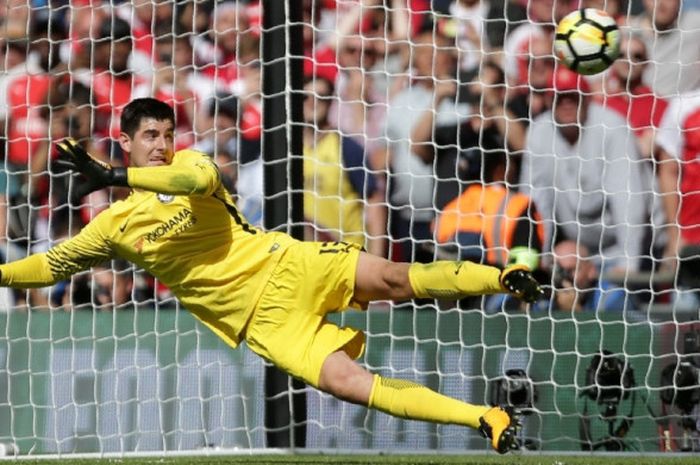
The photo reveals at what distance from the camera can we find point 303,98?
8055 millimetres

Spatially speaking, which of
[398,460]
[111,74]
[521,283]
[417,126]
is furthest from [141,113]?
[417,126]

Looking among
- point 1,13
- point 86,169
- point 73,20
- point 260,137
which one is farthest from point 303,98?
point 86,169

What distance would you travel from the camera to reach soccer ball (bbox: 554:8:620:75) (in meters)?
6.59

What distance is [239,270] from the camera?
6082mm

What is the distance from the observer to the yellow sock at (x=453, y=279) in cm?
543

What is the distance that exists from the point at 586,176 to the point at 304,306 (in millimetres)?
2941

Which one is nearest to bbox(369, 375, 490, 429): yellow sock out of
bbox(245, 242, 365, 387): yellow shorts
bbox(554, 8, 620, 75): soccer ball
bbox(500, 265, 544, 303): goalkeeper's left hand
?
bbox(245, 242, 365, 387): yellow shorts

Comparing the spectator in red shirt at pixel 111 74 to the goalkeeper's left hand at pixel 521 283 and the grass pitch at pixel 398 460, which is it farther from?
the goalkeeper's left hand at pixel 521 283

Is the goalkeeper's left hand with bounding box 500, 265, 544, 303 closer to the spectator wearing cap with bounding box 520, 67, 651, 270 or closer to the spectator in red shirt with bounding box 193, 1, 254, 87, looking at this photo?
the spectator wearing cap with bounding box 520, 67, 651, 270

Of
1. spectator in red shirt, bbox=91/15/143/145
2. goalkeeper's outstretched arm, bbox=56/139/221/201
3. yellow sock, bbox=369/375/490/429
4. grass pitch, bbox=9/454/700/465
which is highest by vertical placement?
spectator in red shirt, bbox=91/15/143/145

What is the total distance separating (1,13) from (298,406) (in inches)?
136

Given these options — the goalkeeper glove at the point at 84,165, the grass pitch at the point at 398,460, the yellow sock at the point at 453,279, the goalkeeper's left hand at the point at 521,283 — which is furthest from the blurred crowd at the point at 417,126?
the goalkeeper glove at the point at 84,165

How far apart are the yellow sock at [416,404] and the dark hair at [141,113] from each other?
158cm

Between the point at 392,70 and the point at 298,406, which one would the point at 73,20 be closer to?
the point at 392,70
